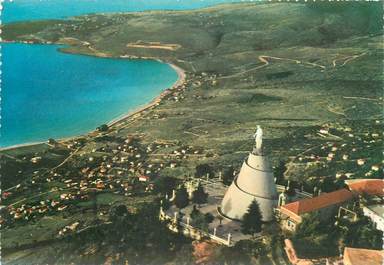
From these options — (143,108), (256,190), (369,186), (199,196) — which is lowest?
(199,196)

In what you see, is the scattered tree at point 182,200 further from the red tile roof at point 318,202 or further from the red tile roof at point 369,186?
the red tile roof at point 369,186

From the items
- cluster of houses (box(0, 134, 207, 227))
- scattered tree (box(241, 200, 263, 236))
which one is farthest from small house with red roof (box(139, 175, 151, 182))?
scattered tree (box(241, 200, 263, 236))

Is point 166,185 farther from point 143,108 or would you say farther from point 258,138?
point 143,108

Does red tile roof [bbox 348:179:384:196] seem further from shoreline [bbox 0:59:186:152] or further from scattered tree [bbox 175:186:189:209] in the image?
shoreline [bbox 0:59:186:152]

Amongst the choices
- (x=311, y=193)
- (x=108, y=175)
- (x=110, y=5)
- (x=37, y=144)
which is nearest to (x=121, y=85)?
(x=110, y=5)

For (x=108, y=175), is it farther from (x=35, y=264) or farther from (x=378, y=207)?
(x=378, y=207)

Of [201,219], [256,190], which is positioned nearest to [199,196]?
[201,219]
